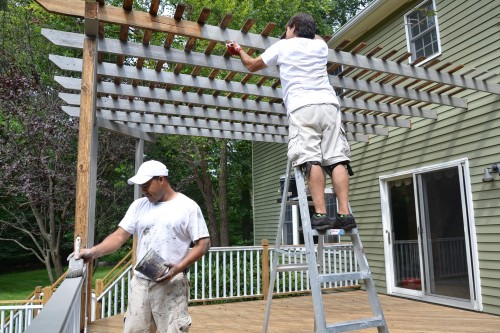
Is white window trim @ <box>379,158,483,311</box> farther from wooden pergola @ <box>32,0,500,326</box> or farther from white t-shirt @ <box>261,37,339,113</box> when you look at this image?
white t-shirt @ <box>261,37,339,113</box>

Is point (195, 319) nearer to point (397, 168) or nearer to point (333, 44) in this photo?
point (397, 168)

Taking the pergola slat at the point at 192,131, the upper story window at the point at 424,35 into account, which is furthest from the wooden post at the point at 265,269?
the upper story window at the point at 424,35

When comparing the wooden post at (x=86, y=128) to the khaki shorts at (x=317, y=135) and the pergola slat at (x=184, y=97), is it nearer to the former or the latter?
the pergola slat at (x=184, y=97)

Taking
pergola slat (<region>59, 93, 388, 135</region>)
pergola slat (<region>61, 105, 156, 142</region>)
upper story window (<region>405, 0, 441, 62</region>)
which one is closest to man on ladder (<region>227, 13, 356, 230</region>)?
pergola slat (<region>59, 93, 388, 135</region>)

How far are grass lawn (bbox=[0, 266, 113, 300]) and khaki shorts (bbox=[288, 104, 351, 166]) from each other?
1344 centimetres

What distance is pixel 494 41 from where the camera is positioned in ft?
17.4

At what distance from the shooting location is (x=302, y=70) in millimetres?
2648

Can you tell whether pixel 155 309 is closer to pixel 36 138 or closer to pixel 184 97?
pixel 184 97

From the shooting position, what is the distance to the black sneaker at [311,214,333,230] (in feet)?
7.95

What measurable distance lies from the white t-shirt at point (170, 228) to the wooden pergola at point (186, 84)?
0.51m

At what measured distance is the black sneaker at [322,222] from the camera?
2.42 m

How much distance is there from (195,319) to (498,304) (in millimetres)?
3537

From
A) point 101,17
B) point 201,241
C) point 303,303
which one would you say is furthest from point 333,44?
point 201,241

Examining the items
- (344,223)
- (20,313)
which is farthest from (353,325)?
(20,313)
